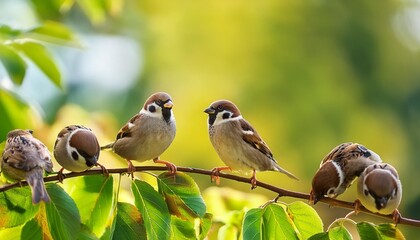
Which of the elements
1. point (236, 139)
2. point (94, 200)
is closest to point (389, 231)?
point (94, 200)

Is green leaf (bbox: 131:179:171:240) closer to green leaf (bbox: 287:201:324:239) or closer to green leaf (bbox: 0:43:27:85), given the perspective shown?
green leaf (bbox: 287:201:324:239)

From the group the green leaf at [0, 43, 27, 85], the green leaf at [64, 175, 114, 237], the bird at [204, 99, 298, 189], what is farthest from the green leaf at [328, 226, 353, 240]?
the green leaf at [0, 43, 27, 85]

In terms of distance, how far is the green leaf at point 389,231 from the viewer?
6.72 feet

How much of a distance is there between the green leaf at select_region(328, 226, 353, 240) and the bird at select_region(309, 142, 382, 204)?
0.12 m

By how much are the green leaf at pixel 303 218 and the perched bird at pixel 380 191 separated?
0.14 m

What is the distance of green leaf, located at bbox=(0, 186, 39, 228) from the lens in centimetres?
206

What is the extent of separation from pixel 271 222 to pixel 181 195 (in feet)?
0.77

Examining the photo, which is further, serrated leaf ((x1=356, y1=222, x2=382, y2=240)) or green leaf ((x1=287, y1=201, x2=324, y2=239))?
green leaf ((x1=287, y1=201, x2=324, y2=239))

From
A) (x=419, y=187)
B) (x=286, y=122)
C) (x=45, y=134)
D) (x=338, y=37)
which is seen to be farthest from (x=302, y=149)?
(x=45, y=134)

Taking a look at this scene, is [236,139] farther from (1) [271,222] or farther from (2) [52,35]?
(1) [271,222]

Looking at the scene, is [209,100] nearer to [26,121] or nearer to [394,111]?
[394,111]

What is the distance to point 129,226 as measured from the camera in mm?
2066

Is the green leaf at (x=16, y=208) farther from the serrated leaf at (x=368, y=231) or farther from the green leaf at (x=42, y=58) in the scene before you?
the serrated leaf at (x=368, y=231)

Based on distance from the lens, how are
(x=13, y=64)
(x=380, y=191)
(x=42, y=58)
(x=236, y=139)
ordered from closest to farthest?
(x=380, y=191)
(x=13, y=64)
(x=42, y=58)
(x=236, y=139)
